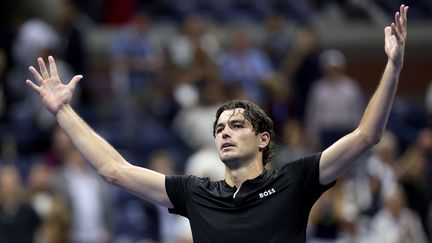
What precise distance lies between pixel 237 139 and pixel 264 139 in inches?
11.5

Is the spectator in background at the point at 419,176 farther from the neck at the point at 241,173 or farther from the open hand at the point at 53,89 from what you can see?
the open hand at the point at 53,89

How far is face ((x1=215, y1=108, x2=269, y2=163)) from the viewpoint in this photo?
630cm

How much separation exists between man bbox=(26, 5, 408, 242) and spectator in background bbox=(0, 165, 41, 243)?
228 inches

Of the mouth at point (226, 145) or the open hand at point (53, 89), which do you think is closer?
the mouth at point (226, 145)

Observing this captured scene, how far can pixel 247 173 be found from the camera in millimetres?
6375

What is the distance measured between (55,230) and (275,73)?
4.73m

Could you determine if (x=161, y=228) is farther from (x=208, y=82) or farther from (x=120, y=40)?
(x=120, y=40)

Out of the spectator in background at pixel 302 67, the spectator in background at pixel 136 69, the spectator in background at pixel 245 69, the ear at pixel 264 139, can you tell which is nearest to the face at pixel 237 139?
the ear at pixel 264 139

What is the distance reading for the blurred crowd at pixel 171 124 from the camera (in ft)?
42.5

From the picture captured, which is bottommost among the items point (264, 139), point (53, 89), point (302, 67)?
point (264, 139)

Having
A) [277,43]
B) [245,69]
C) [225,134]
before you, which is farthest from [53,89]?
[277,43]

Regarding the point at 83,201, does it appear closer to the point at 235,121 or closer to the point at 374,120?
the point at 235,121

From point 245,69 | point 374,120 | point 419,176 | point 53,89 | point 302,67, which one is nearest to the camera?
point 374,120

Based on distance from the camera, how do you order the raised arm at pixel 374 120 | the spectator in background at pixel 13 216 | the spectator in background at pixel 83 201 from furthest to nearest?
the spectator in background at pixel 83 201 → the spectator in background at pixel 13 216 → the raised arm at pixel 374 120
